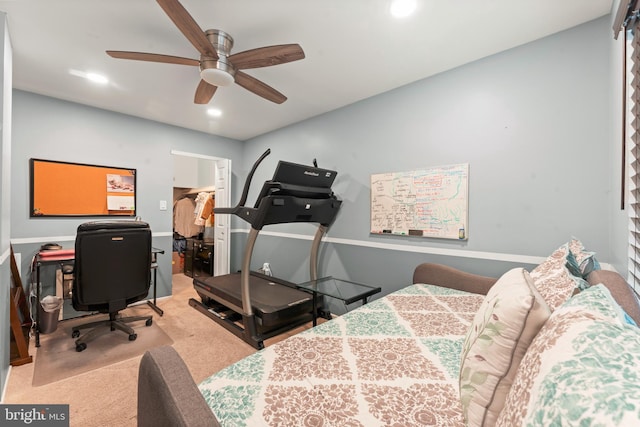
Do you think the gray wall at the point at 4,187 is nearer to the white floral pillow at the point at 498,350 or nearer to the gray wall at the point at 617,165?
the white floral pillow at the point at 498,350

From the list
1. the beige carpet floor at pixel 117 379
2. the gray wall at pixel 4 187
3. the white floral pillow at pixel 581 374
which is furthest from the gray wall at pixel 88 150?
the white floral pillow at pixel 581 374

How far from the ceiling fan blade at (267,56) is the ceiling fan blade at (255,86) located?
0.41 ft

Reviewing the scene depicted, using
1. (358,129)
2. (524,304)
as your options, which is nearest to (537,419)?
(524,304)

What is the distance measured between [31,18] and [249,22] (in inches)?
59.5

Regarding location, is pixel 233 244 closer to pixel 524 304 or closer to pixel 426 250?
pixel 426 250

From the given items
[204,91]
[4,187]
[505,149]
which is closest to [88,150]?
[4,187]

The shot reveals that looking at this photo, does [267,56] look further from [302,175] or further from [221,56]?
[302,175]

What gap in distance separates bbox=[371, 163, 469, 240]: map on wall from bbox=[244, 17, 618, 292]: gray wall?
76mm

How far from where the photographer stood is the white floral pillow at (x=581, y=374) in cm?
36

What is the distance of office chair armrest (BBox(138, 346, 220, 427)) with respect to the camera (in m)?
0.71

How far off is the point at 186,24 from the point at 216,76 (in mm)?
482

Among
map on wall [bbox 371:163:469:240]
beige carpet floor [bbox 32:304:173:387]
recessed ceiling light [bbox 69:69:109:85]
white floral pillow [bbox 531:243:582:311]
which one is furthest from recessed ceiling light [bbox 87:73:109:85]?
white floral pillow [bbox 531:243:582:311]

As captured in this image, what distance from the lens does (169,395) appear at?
2.54 ft

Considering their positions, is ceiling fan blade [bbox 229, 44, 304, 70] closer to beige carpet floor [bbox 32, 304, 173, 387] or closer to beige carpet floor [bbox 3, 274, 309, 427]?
beige carpet floor [bbox 3, 274, 309, 427]
